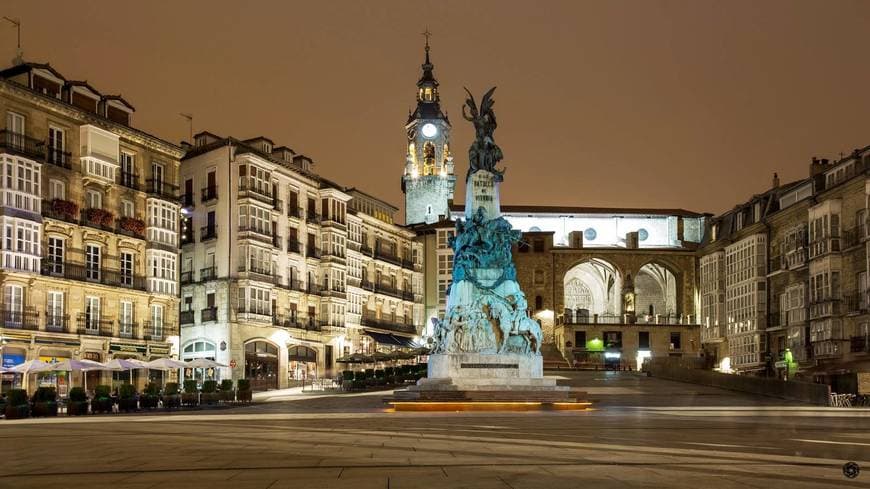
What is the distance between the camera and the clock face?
125 m

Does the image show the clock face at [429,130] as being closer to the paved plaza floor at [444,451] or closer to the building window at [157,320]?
the building window at [157,320]

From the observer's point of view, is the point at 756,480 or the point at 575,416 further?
the point at 575,416

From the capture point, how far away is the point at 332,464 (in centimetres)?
1694

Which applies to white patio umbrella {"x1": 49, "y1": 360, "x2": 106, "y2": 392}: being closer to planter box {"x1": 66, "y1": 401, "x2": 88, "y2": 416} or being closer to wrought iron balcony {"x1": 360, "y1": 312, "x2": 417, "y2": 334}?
planter box {"x1": 66, "y1": 401, "x2": 88, "y2": 416}

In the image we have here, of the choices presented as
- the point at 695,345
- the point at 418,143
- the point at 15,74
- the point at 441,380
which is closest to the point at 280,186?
the point at 15,74

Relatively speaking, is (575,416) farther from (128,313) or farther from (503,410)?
(128,313)

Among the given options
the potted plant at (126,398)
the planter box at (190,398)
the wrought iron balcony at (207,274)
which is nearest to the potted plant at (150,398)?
the potted plant at (126,398)

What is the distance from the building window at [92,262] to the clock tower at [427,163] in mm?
69044

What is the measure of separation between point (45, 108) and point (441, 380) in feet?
86.3

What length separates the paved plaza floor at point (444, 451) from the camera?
14.7 metres

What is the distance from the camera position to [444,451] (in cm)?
1919

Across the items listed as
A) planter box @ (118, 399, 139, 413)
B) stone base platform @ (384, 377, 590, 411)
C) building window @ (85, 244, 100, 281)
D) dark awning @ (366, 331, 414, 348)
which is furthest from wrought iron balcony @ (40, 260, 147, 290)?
dark awning @ (366, 331, 414, 348)

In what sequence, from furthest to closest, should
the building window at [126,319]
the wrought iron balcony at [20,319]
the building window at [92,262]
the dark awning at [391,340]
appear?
the dark awning at [391,340]
the building window at [126,319]
the building window at [92,262]
the wrought iron balcony at [20,319]

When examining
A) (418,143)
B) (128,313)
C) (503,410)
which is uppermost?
(418,143)
